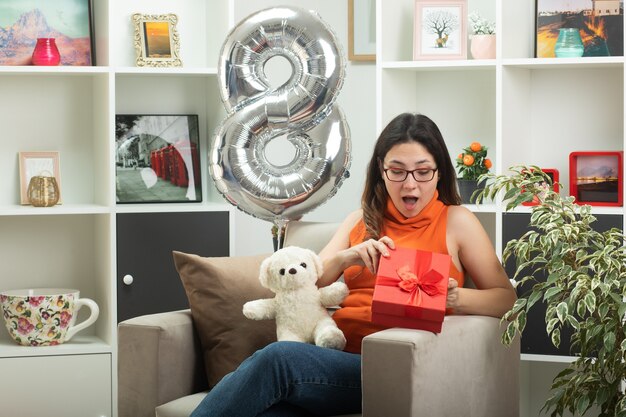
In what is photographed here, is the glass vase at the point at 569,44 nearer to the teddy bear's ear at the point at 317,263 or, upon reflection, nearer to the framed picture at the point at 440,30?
the framed picture at the point at 440,30

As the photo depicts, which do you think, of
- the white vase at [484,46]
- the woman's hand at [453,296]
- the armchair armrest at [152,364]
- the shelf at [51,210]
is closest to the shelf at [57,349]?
the shelf at [51,210]

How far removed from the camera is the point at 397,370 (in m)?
2.12

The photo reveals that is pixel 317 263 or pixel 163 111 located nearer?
pixel 317 263

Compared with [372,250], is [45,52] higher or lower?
higher

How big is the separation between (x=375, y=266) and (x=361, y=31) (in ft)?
5.26

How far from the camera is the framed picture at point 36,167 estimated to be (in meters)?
3.49

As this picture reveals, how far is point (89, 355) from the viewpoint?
11.0ft

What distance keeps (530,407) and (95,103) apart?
6.00ft

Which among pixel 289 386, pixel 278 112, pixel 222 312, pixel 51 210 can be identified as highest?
pixel 278 112

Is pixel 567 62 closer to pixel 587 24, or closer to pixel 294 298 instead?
pixel 587 24

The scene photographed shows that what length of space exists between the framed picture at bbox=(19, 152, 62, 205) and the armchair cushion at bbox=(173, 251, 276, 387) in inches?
41.2

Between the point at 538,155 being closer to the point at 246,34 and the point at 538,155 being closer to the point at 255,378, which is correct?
the point at 246,34

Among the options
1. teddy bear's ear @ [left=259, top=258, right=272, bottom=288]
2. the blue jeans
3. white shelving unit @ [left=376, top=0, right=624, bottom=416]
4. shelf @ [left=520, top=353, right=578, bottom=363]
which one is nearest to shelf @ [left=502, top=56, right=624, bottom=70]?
white shelving unit @ [left=376, top=0, right=624, bottom=416]

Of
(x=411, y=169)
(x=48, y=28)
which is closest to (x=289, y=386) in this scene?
(x=411, y=169)
